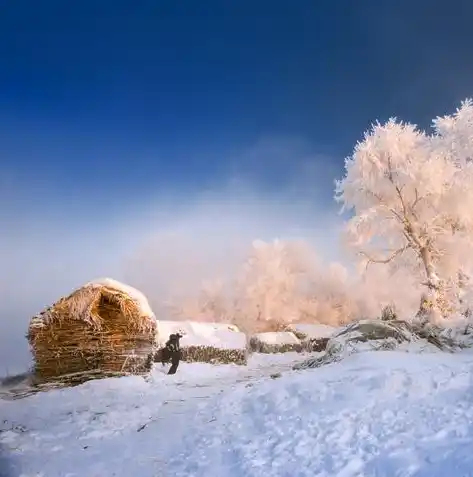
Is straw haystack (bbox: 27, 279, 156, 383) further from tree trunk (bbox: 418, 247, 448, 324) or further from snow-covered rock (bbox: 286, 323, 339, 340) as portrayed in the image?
snow-covered rock (bbox: 286, 323, 339, 340)

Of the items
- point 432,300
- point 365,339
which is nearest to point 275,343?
point 432,300

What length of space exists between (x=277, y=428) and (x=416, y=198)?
15.7 m

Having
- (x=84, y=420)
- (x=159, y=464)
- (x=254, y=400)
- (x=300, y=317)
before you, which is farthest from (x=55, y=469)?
(x=300, y=317)

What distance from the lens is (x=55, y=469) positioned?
6555mm

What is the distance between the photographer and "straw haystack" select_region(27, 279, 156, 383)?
13289 millimetres

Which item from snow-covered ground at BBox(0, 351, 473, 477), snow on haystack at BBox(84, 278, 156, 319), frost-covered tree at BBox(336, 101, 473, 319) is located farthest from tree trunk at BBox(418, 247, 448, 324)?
snow on haystack at BBox(84, 278, 156, 319)

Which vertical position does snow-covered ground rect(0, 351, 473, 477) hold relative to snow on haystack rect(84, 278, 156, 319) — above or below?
below

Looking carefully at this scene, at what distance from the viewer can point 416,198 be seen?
20.1 m

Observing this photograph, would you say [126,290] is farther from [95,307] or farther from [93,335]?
[93,335]

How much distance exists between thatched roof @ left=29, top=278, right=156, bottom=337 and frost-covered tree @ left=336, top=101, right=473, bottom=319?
10.9 meters

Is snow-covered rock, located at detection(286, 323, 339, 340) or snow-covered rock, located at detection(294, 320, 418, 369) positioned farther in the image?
snow-covered rock, located at detection(286, 323, 339, 340)

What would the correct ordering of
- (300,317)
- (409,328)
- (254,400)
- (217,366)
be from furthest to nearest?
1. (300,317)
2. (217,366)
3. (409,328)
4. (254,400)

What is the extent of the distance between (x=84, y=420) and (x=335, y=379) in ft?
15.7

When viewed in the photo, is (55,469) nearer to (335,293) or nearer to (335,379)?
(335,379)
